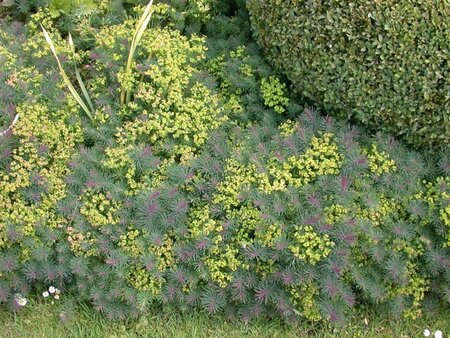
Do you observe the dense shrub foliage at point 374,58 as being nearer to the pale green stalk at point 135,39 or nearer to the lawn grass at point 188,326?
the pale green stalk at point 135,39

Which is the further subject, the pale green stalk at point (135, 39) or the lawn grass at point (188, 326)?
the pale green stalk at point (135, 39)

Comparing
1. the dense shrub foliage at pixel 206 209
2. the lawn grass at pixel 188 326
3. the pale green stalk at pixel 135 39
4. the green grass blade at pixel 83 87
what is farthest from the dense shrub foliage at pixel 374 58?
the green grass blade at pixel 83 87

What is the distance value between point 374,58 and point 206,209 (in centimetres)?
120

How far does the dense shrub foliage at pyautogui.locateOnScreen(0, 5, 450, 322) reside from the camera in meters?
3.51

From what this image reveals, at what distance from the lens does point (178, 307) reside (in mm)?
3736

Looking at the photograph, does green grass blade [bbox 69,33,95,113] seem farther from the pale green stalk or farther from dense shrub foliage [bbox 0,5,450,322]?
the pale green stalk

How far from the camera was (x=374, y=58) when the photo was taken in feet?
11.4

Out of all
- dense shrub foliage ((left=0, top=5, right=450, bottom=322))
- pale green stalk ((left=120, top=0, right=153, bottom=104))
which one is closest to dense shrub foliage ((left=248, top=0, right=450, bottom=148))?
dense shrub foliage ((left=0, top=5, right=450, bottom=322))

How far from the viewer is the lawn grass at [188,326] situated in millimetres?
3717

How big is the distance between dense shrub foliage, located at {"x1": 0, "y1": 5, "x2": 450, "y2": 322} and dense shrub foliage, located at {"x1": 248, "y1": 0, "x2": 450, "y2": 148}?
6.4 inches

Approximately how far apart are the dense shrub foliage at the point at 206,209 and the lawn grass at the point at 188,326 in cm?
9

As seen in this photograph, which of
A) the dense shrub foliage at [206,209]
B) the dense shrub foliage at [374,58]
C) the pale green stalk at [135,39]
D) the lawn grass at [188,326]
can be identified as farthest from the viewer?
the pale green stalk at [135,39]

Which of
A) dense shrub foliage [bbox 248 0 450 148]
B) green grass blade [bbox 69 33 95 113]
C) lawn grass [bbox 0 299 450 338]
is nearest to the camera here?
dense shrub foliage [bbox 248 0 450 148]

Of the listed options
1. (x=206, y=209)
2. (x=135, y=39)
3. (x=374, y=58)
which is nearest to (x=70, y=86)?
(x=135, y=39)
